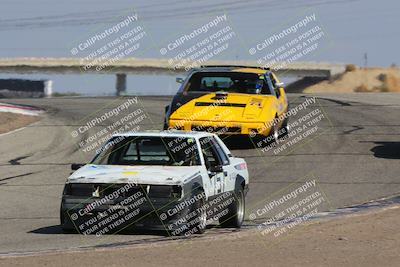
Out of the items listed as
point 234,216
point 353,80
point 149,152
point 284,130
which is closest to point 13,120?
point 284,130

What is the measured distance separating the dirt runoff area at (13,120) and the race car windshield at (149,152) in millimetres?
10516

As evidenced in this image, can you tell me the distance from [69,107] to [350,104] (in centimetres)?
844

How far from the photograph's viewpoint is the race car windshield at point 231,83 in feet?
60.2

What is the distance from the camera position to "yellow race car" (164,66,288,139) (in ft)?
57.2

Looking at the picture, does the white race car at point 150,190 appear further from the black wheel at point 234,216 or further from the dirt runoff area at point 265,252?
the dirt runoff area at point 265,252

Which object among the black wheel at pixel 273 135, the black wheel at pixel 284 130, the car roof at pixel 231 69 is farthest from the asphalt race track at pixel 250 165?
the car roof at pixel 231 69

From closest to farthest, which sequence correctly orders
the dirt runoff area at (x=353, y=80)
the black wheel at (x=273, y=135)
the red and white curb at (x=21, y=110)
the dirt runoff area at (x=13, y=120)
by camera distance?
the black wheel at (x=273, y=135)
the dirt runoff area at (x=13, y=120)
the red and white curb at (x=21, y=110)
the dirt runoff area at (x=353, y=80)

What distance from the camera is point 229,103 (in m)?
17.8

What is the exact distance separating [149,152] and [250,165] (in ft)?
19.1

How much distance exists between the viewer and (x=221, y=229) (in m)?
10.7

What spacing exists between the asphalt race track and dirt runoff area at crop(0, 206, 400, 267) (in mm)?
964

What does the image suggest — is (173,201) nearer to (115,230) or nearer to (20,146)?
(115,230)

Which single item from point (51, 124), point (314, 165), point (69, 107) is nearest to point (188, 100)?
point (314, 165)

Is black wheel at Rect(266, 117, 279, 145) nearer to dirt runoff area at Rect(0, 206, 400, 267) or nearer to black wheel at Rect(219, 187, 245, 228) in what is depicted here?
black wheel at Rect(219, 187, 245, 228)
